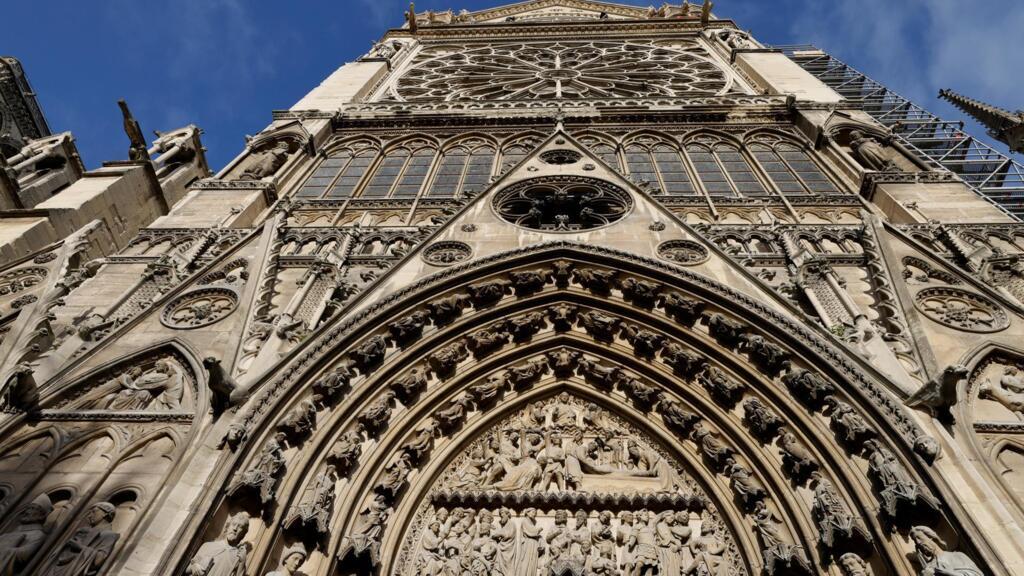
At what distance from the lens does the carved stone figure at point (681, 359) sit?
8203 millimetres

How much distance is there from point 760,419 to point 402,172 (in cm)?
1059

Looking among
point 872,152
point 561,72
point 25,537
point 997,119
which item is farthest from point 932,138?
point 25,537

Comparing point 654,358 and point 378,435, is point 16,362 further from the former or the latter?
point 654,358

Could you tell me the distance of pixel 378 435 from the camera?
7.38 m

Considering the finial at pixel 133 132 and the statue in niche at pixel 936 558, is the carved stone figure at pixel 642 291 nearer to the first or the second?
the statue in niche at pixel 936 558

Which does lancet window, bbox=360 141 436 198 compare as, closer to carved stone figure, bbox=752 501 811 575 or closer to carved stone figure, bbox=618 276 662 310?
carved stone figure, bbox=618 276 662 310

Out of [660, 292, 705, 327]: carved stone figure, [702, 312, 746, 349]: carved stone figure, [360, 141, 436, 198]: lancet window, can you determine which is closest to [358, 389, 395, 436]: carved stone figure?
[660, 292, 705, 327]: carved stone figure

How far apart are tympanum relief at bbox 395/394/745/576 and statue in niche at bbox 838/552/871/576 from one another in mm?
1065

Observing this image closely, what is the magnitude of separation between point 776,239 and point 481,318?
4.99 meters

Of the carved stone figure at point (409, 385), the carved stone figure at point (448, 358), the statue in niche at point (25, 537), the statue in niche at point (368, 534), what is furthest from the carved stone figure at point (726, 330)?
the statue in niche at point (25, 537)

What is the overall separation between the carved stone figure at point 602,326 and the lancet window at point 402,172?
6011 millimetres

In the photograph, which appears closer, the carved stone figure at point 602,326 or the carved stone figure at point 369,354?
the carved stone figure at point 369,354

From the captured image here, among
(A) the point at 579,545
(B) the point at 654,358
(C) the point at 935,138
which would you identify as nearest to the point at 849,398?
(B) the point at 654,358

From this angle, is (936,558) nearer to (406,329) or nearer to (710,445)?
(710,445)
